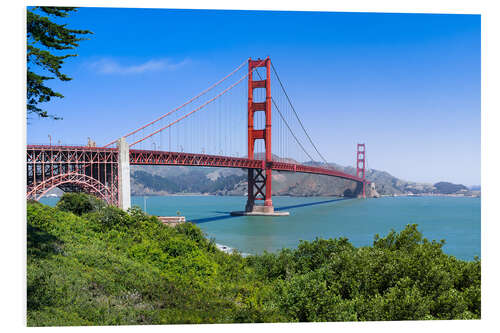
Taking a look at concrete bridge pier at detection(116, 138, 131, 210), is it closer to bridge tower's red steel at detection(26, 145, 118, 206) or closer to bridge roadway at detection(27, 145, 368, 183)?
bridge tower's red steel at detection(26, 145, 118, 206)

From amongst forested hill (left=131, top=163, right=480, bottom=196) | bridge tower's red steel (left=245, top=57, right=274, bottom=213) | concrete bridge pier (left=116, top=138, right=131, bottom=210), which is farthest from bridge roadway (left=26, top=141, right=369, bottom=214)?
forested hill (left=131, top=163, right=480, bottom=196)

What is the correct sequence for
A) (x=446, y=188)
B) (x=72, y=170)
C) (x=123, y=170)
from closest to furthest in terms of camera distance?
(x=72, y=170), (x=123, y=170), (x=446, y=188)

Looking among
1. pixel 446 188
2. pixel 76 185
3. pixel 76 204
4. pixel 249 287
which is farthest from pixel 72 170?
pixel 446 188

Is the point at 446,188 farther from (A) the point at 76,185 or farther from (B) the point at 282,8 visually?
(B) the point at 282,8

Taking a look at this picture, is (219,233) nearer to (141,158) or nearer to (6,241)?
(141,158)

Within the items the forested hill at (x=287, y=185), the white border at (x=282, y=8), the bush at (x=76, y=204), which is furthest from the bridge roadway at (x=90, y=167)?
the forested hill at (x=287, y=185)

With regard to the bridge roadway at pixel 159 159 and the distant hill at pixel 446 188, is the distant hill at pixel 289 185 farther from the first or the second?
the bridge roadway at pixel 159 159

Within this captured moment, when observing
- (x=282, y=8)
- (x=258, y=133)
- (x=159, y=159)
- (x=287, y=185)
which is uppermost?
(x=258, y=133)
